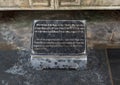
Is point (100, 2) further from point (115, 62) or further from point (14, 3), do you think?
point (14, 3)

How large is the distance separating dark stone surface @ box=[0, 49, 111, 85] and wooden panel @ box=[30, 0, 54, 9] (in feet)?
1.70

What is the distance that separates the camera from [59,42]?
2.46 metres

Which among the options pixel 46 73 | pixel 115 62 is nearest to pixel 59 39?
pixel 46 73

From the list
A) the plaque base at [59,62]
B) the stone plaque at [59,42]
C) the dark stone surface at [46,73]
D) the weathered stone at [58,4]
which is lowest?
the dark stone surface at [46,73]

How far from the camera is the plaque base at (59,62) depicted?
97.0 inches

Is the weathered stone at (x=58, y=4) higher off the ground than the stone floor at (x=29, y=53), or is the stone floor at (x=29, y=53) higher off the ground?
the weathered stone at (x=58, y=4)

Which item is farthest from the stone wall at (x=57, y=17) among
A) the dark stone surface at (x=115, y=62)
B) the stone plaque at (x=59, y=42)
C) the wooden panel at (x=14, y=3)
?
the stone plaque at (x=59, y=42)

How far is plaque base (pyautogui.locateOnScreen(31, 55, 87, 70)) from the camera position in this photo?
97.0 inches

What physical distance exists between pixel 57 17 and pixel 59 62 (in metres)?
0.78

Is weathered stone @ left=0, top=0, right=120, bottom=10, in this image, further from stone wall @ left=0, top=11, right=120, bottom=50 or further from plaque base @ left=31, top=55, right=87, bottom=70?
plaque base @ left=31, top=55, right=87, bottom=70

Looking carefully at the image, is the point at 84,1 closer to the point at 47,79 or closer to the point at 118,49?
the point at 118,49

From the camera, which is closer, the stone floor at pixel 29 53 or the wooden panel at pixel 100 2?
the stone floor at pixel 29 53

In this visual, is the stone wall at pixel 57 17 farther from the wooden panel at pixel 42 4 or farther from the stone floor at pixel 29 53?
the wooden panel at pixel 42 4

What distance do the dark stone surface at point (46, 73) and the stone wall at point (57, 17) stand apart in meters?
0.16
